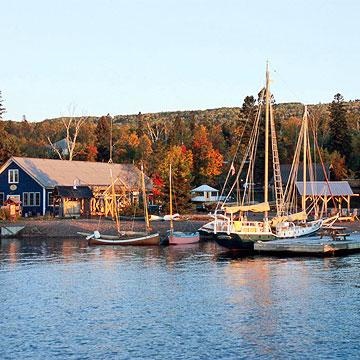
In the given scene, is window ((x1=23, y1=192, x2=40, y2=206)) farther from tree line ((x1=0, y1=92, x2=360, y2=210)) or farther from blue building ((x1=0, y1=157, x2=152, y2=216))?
tree line ((x1=0, y1=92, x2=360, y2=210))

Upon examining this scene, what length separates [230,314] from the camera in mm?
32875

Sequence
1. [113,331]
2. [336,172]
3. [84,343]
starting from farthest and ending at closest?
1. [336,172]
2. [113,331]
3. [84,343]

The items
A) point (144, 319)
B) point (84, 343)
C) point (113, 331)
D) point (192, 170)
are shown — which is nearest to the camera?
point (84, 343)

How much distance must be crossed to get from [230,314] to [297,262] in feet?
67.3

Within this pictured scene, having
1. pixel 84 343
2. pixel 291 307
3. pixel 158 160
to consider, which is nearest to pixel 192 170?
pixel 158 160

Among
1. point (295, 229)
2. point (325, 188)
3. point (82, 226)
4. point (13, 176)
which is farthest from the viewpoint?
point (13, 176)

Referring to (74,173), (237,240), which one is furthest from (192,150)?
(237,240)

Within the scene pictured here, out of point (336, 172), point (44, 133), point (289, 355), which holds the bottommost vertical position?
point (289, 355)

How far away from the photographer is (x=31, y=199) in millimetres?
86625

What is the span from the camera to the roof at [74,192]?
8444 cm

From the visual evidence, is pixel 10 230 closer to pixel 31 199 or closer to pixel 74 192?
pixel 31 199

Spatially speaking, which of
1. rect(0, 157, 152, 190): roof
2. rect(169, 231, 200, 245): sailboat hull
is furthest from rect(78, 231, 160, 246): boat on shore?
rect(0, 157, 152, 190): roof

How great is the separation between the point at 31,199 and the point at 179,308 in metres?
54.8

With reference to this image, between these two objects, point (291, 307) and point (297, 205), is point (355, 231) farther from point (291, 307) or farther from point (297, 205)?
point (291, 307)
